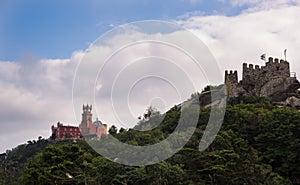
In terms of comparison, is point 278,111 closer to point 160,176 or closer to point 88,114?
point 160,176

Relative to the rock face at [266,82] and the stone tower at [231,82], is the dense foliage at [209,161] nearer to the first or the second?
the rock face at [266,82]

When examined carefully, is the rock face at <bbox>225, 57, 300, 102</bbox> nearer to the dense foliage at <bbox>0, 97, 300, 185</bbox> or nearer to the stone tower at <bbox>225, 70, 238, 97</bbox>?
Result: the stone tower at <bbox>225, 70, 238, 97</bbox>

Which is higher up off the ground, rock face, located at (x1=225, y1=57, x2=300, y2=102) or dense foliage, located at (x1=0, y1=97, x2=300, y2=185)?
rock face, located at (x1=225, y1=57, x2=300, y2=102)

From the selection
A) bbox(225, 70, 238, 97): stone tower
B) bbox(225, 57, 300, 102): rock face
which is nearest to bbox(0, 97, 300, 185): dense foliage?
bbox(225, 57, 300, 102): rock face

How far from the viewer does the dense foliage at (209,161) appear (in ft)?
69.7

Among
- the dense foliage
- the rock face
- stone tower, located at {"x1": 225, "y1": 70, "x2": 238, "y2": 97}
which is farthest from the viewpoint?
stone tower, located at {"x1": 225, "y1": 70, "x2": 238, "y2": 97}

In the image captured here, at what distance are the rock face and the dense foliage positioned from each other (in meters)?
9.61

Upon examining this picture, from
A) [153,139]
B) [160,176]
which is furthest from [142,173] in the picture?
[153,139]

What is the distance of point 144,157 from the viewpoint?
23375mm

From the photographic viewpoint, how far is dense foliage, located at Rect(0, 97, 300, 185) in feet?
69.7

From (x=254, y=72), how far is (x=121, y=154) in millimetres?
22863

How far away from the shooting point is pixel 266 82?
4250 centimetres

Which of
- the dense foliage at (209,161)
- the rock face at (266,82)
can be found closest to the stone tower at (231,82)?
the rock face at (266,82)

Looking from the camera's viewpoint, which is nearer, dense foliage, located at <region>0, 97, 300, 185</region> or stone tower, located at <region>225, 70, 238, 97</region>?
dense foliage, located at <region>0, 97, 300, 185</region>
